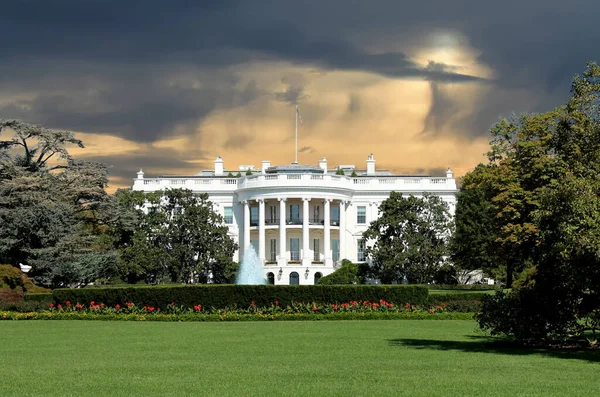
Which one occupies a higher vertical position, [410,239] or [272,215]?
[272,215]

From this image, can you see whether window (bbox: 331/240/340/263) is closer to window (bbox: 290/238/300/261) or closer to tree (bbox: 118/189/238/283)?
window (bbox: 290/238/300/261)

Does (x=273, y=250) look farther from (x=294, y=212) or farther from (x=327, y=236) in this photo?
(x=327, y=236)

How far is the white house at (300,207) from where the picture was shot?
74812 mm

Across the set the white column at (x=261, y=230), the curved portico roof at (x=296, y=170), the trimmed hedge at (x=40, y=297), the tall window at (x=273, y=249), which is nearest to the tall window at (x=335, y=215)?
the curved portico roof at (x=296, y=170)

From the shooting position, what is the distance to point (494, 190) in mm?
47844

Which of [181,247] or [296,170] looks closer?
[181,247]

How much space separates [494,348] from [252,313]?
14519 millimetres

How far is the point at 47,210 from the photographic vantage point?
48656 millimetres

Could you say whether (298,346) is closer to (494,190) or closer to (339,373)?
(339,373)

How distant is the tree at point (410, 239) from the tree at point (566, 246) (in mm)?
40481

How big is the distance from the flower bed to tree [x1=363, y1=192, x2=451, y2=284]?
94.0 feet

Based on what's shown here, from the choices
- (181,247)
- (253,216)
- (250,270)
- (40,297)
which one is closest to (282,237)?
(250,270)

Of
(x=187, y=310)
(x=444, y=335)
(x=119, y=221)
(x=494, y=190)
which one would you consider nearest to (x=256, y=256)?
(x=119, y=221)

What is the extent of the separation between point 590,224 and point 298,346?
7507 millimetres
